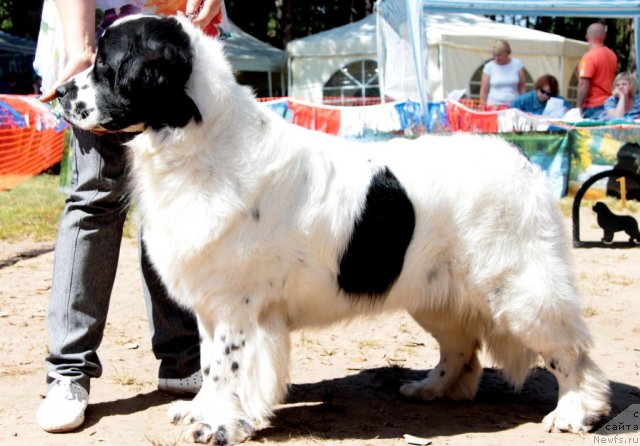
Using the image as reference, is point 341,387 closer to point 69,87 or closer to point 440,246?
point 440,246

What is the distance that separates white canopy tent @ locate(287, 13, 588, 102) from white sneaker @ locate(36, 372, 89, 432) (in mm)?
14798

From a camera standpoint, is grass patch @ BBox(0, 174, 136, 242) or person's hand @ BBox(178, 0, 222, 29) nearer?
person's hand @ BBox(178, 0, 222, 29)

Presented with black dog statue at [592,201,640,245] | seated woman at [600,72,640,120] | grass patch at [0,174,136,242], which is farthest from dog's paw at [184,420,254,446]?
seated woman at [600,72,640,120]

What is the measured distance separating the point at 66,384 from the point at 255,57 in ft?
66.9

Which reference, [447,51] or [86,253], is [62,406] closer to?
[86,253]

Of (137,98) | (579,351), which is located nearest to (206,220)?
(137,98)

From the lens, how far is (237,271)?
3125 millimetres

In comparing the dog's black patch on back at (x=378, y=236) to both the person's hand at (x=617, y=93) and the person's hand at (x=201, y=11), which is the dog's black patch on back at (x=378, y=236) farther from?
the person's hand at (x=617, y=93)

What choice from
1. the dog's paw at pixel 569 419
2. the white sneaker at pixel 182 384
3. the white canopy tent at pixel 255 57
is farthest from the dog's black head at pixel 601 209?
the white canopy tent at pixel 255 57

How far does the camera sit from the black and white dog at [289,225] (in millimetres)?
3080

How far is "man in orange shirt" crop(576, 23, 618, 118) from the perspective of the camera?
496 inches

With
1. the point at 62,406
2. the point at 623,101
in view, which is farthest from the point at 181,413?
the point at 623,101

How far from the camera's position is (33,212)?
948 centimetres

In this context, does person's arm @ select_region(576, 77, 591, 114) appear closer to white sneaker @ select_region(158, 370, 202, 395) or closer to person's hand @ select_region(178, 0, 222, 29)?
person's hand @ select_region(178, 0, 222, 29)
